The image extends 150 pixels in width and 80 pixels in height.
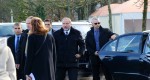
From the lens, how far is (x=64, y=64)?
343 inches

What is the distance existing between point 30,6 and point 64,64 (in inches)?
1222

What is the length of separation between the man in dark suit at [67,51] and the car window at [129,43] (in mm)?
952

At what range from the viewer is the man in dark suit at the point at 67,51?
343 inches

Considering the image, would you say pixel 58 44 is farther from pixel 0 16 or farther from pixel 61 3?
pixel 0 16

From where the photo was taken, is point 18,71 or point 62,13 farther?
point 62,13

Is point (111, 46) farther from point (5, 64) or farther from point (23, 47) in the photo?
point (5, 64)

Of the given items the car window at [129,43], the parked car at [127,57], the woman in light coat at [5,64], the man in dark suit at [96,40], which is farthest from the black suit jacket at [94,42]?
the woman in light coat at [5,64]

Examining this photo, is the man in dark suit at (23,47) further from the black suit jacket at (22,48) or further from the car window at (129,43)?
the car window at (129,43)

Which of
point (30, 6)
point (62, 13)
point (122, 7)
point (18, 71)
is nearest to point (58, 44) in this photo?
point (18, 71)

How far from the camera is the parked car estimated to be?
8.22 meters

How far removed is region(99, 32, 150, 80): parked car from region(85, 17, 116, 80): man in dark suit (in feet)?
0.68

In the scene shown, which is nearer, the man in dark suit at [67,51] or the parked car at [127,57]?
the parked car at [127,57]

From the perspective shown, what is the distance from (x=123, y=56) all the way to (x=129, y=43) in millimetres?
294

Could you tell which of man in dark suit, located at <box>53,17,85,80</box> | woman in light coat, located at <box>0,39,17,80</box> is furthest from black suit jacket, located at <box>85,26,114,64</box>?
woman in light coat, located at <box>0,39,17,80</box>
